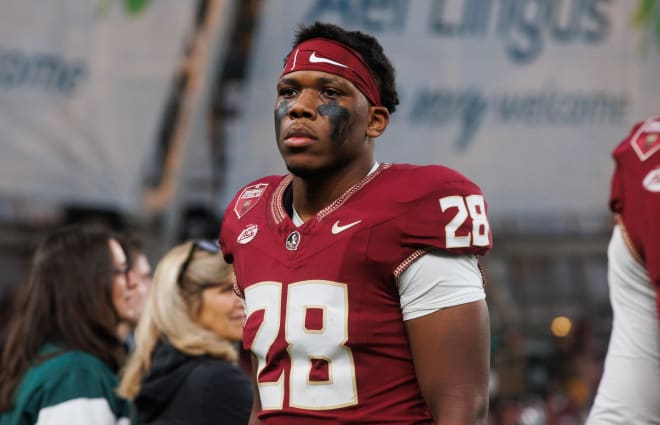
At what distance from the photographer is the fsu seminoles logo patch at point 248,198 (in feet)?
8.75

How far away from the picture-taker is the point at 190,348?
359 centimetres

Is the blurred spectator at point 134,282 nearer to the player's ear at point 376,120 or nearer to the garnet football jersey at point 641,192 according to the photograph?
the player's ear at point 376,120

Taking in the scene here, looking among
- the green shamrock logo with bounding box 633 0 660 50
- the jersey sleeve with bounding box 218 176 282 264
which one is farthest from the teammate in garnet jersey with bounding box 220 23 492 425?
the green shamrock logo with bounding box 633 0 660 50

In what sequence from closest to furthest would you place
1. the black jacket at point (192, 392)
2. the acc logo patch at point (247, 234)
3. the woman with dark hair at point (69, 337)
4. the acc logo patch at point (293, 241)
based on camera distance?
the acc logo patch at point (293, 241) < the acc logo patch at point (247, 234) < the black jacket at point (192, 392) < the woman with dark hair at point (69, 337)

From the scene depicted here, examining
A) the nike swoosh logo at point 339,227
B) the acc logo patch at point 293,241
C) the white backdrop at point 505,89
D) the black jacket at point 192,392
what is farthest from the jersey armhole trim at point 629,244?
the white backdrop at point 505,89

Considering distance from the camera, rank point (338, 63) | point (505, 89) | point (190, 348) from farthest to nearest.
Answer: point (505, 89) < point (190, 348) < point (338, 63)

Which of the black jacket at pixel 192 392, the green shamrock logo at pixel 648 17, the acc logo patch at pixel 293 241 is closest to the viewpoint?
the acc logo patch at pixel 293 241

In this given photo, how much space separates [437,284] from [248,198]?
1.81 ft

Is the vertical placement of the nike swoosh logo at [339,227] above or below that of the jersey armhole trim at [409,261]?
above

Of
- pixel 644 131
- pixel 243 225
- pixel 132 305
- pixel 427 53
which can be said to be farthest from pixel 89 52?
pixel 644 131

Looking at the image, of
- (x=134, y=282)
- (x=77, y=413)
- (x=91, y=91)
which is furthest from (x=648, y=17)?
(x=77, y=413)

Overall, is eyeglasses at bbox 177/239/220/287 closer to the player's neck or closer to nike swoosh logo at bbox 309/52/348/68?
the player's neck

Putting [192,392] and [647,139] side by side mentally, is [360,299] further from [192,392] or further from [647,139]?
[192,392]

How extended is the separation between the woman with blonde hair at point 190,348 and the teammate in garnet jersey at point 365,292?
955mm
